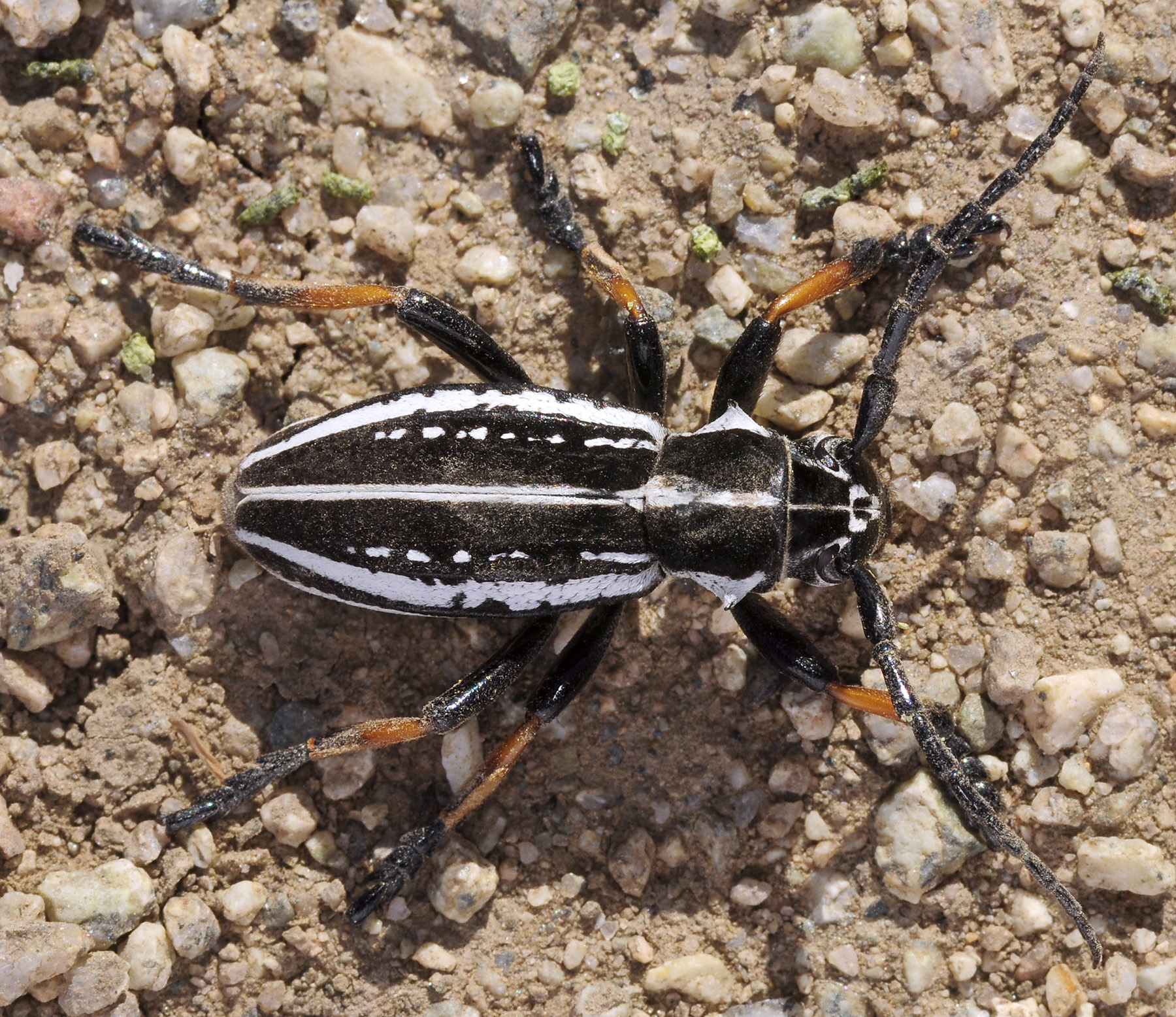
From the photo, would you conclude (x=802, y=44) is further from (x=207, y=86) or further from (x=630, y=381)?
(x=207, y=86)

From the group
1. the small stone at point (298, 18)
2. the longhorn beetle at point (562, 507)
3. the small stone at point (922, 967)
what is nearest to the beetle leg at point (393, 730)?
the longhorn beetle at point (562, 507)

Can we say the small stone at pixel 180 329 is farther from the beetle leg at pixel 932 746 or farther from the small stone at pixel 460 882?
the beetle leg at pixel 932 746

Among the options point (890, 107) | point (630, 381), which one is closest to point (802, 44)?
point (890, 107)

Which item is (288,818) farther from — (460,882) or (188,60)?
(188,60)

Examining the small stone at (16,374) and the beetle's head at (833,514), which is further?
the small stone at (16,374)

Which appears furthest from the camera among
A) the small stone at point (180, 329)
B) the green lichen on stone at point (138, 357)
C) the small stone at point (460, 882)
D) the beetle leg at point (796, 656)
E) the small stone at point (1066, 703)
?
the green lichen on stone at point (138, 357)

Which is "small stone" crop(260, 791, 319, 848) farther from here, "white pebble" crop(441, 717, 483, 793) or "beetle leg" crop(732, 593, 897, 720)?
"beetle leg" crop(732, 593, 897, 720)
